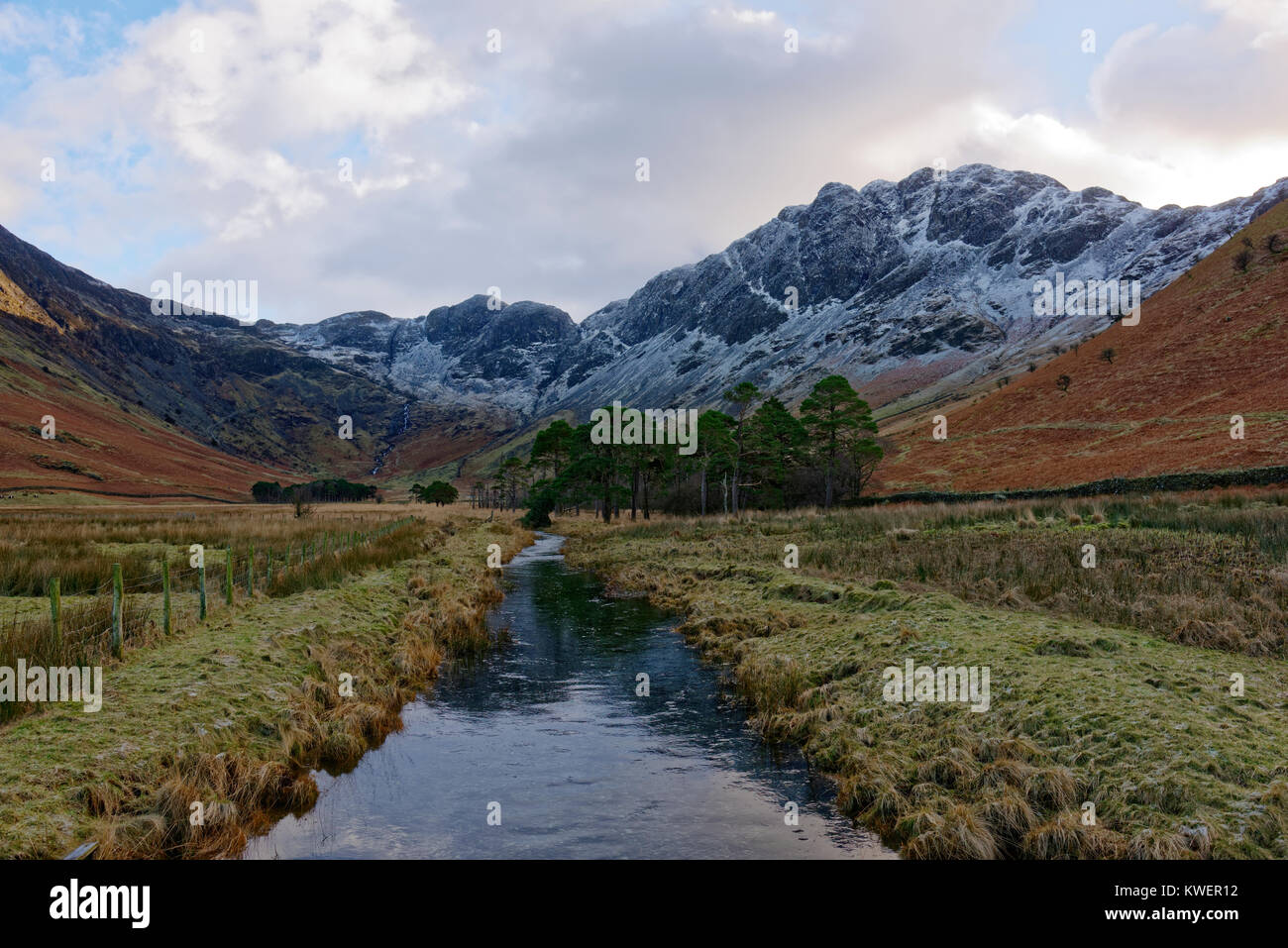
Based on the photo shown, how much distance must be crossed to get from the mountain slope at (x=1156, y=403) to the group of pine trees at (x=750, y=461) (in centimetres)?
930

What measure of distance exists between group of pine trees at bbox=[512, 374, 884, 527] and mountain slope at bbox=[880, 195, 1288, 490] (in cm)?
930

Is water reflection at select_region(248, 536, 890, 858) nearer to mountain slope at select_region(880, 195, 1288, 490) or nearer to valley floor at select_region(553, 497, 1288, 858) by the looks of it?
valley floor at select_region(553, 497, 1288, 858)

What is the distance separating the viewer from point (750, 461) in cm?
7462

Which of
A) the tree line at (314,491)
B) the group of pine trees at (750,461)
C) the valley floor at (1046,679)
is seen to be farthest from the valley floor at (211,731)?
the tree line at (314,491)

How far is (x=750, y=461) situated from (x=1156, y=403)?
4082cm

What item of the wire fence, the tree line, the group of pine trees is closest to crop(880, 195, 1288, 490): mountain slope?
the group of pine trees

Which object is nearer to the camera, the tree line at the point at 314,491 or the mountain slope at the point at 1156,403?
the mountain slope at the point at 1156,403

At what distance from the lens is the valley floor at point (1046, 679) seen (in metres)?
7.90

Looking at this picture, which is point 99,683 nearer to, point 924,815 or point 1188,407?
point 924,815

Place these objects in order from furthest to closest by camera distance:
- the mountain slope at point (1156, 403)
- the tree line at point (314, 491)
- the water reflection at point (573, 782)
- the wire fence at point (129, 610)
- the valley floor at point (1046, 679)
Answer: the tree line at point (314, 491) < the mountain slope at point (1156, 403) < the wire fence at point (129, 610) < the water reflection at point (573, 782) < the valley floor at point (1046, 679)

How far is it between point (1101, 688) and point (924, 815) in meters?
4.47

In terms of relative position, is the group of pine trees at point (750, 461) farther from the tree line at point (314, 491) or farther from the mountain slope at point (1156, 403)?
the tree line at point (314, 491)

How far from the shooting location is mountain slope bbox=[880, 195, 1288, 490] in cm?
5534
